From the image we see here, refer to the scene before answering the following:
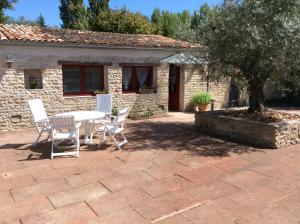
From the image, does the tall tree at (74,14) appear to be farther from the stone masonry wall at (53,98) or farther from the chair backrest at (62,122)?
the chair backrest at (62,122)

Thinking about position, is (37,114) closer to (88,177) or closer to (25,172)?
(25,172)

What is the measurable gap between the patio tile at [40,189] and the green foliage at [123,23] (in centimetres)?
1768

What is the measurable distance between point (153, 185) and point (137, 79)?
8033 millimetres

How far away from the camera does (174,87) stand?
13961mm

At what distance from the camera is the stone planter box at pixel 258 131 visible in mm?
7281

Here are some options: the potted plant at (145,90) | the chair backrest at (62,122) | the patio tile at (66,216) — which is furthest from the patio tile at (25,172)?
the potted plant at (145,90)

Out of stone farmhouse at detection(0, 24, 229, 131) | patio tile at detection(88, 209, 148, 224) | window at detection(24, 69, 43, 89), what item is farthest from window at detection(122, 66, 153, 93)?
patio tile at detection(88, 209, 148, 224)

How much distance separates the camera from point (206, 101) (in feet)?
43.8

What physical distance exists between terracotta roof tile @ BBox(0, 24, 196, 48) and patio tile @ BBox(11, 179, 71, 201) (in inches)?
221

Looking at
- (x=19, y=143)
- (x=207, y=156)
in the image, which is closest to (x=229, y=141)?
(x=207, y=156)

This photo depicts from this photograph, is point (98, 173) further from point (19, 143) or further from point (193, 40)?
point (193, 40)

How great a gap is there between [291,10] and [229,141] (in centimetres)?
351

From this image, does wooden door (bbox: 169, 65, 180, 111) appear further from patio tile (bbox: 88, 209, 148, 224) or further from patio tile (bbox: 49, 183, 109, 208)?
patio tile (bbox: 88, 209, 148, 224)

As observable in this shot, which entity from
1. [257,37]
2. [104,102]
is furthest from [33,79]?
[257,37]
